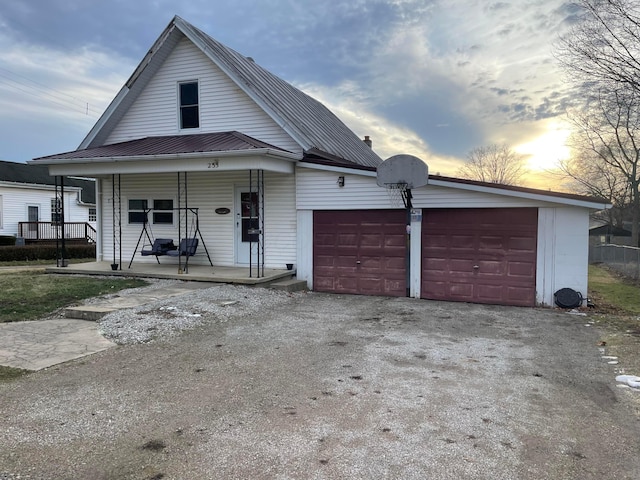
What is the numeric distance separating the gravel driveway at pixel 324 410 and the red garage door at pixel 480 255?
9.84ft

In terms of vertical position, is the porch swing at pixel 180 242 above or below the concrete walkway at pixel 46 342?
above

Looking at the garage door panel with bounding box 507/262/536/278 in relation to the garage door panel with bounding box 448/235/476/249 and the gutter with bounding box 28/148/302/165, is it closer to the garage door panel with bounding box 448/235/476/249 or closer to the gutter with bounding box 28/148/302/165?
the garage door panel with bounding box 448/235/476/249

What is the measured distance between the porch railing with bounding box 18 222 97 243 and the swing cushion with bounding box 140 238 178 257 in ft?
47.4

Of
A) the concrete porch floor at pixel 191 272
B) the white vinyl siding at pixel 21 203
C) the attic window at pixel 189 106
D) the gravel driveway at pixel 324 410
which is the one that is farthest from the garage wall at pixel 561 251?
the white vinyl siding at pixel 21 203

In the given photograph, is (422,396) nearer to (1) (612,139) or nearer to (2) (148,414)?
(2) (148,414)

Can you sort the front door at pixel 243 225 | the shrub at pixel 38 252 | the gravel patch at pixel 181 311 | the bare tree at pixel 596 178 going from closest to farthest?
the gravel patch at pixel 181 311, the front door at pixel 243 225, the shrub at pixel 38 252, the bare tree at pixel 596 178

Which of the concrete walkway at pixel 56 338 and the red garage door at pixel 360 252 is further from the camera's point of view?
the red garage door at pixel 360 252

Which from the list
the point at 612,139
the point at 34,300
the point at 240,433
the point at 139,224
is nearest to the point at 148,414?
the point at 240,433

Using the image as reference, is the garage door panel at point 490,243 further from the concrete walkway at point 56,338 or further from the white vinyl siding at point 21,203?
the white vinyl siding at point 21,203

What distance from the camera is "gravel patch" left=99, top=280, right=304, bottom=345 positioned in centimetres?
677

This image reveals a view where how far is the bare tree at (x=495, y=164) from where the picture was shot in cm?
4466

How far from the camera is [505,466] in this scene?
3.14 m

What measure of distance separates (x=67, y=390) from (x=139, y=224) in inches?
393

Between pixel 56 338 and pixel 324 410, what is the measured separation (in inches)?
178
